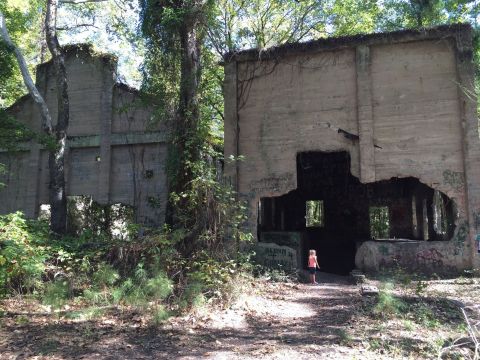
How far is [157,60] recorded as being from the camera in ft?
47.8

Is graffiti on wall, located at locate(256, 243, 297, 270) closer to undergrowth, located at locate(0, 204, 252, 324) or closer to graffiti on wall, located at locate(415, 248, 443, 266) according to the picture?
undergrowth, located at locate(0, 204, 252, 324)

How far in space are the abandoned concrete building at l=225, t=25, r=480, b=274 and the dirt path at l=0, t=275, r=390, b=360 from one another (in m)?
4.69

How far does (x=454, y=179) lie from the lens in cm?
1239

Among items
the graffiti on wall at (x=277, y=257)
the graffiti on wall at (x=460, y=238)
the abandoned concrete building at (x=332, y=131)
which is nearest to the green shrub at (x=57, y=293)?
the graffiti on wall at (x=277, y=257)

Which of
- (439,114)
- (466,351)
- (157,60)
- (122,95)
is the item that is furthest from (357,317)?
(122,95)

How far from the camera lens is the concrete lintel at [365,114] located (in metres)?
13.1

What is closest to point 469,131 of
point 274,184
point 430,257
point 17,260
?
point 430,257

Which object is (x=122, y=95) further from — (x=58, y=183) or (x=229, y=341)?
(x=229, y=341)

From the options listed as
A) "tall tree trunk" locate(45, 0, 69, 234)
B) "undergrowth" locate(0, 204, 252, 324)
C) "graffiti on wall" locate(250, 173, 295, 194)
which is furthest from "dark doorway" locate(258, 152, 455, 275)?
"undergrowth" locate(0, 204, 252, 324)

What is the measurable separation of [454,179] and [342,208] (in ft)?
30.6

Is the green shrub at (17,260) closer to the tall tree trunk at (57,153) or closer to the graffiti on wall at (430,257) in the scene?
the tall tree trunk at (57,153)

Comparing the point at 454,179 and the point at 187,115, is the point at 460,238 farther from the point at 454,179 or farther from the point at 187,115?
the point at 187,115

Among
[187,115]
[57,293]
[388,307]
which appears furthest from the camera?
[187,115]

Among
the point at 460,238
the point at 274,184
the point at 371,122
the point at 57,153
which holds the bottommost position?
the point at 460,238
